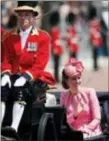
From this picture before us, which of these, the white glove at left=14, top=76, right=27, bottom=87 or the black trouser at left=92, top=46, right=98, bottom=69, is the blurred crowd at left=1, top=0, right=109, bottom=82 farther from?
the white glove at left=14, top=76, right=27, bottom=87

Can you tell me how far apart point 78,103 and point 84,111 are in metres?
0.08

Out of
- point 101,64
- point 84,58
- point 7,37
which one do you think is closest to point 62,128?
point 7,37

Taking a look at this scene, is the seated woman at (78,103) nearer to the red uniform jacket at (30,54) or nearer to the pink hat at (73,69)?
the pink hat at (73,69)

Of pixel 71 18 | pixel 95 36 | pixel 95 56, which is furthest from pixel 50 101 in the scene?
pixel 71 18

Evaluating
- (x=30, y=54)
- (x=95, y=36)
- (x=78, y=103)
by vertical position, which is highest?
(x=95, y=36)

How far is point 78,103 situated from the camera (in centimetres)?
620

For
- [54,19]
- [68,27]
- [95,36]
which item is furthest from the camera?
[54,19]

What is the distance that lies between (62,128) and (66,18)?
493 inches

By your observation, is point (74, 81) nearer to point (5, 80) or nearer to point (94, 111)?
point (94, 111)

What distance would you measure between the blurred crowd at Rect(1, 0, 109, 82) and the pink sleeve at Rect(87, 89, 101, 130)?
626 centimetres

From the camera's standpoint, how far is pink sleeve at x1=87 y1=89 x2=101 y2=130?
6.06 m

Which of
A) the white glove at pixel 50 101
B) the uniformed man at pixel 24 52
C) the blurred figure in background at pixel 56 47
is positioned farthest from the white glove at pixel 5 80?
the blurred figure in background at pixel 56 47

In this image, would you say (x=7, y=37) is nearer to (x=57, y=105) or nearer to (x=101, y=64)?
(x=57, y=105)

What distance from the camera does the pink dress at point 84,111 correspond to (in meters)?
6.07
